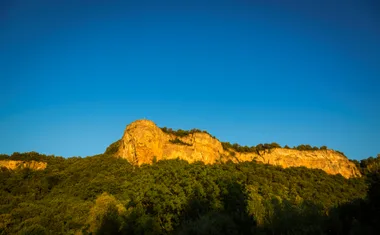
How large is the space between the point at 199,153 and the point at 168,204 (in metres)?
47.1

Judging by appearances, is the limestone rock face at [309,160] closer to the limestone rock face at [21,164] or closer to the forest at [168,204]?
the forest at [168,204]

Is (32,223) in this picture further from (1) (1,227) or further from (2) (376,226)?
(2) (376,226)

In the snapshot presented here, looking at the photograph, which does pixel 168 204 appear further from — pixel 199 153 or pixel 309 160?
pixel 309 160

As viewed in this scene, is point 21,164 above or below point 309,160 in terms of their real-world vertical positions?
below

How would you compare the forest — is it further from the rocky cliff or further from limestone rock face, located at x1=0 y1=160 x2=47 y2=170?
the rocky cliff

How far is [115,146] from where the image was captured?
7694 cm

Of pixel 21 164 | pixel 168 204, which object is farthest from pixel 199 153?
pixel 168 204

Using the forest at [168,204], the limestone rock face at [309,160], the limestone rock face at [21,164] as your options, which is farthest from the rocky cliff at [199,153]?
the limestone rock face at [21,164]

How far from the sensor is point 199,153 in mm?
70188

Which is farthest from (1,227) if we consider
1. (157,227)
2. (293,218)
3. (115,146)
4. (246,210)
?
(115,146)

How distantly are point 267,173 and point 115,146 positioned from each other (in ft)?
140

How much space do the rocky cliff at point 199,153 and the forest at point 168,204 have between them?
328 cm

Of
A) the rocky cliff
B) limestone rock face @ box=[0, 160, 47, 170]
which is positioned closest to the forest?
limestone rock face @ box=[0, 160, 47, 170]

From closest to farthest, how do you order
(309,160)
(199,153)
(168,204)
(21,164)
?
(168,204), (21,164), (199,153), (309,160)
